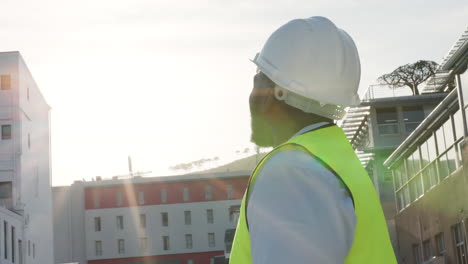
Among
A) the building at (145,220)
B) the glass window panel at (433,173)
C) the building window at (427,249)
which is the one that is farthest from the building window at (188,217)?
the glass window panel at (433,173)

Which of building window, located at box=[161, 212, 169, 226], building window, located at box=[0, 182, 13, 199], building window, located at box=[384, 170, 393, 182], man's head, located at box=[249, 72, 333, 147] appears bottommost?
man's head, located at box=[249, 72, 333, 147]

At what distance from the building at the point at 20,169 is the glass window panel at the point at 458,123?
99.4 ft

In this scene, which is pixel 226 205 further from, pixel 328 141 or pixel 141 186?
pixel 328 141

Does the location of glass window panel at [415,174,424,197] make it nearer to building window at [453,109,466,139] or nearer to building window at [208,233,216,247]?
building window at [453,109,466,139]

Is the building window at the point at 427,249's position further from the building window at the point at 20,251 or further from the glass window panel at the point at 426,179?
the building window at the point at 20,251

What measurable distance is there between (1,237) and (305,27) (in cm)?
5161

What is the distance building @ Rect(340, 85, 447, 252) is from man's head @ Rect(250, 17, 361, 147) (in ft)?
186

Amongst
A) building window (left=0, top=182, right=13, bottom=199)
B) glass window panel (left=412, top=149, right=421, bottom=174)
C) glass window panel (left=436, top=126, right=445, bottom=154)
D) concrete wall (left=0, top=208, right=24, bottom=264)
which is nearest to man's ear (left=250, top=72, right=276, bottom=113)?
glass window panel (left=436, top=126, right=445, bottom=154)

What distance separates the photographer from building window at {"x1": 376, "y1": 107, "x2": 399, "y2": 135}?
61.3m

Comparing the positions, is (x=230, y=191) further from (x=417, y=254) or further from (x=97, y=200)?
(x=417, y=254)

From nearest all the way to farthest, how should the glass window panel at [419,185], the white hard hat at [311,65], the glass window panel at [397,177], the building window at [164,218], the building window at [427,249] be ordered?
the white hard hat at [311,65]
the building window at [427,249]
the glass window panel at [419,185]
the glass window panel at [397,177]
the building window at [164,218]

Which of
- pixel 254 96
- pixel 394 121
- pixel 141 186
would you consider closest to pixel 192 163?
pixel 141 186

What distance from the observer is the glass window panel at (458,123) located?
29145mm

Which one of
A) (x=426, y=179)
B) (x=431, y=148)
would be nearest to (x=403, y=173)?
(x=426, y=179)
